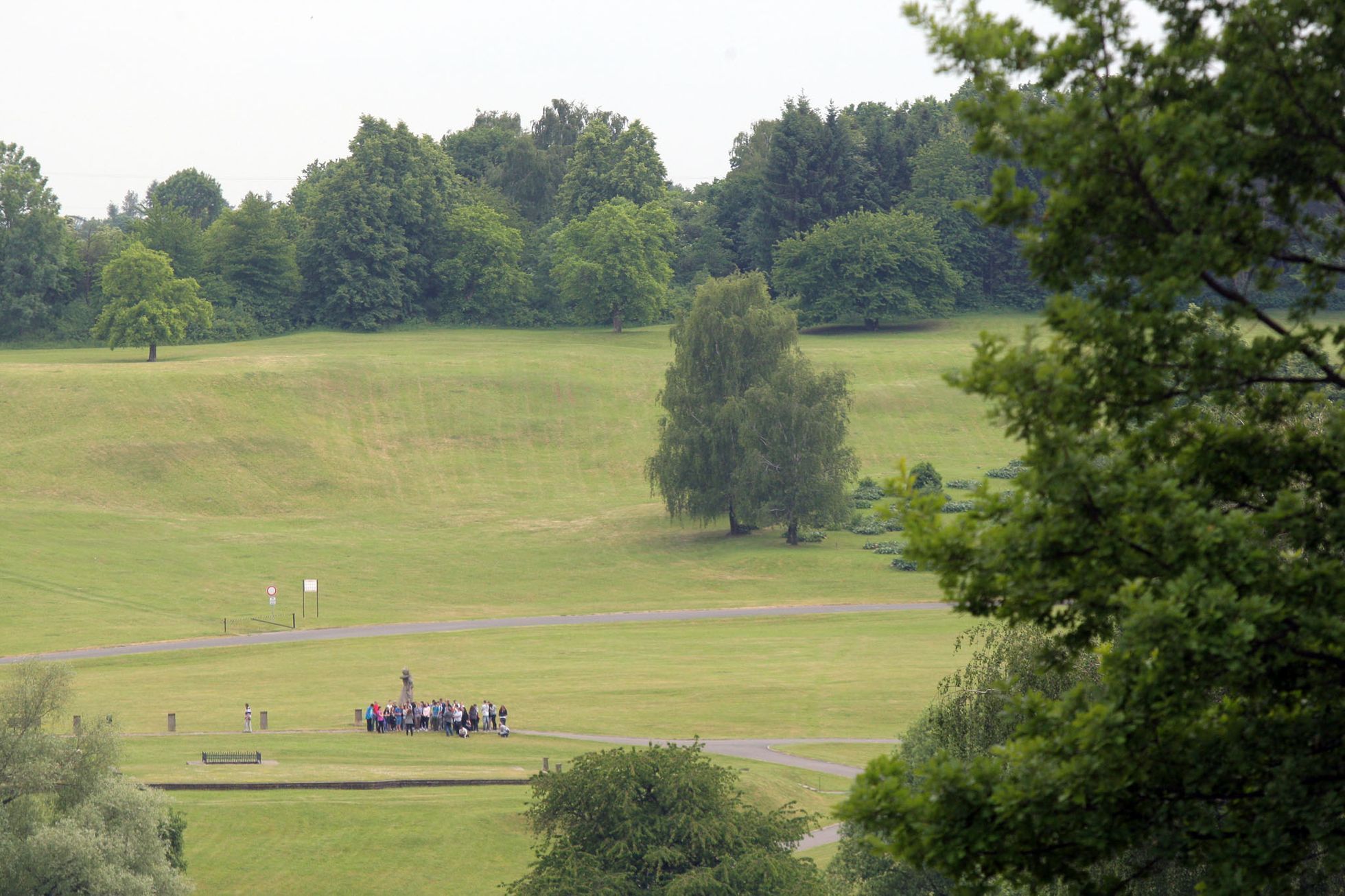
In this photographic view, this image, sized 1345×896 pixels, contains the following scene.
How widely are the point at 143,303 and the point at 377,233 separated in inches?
1120

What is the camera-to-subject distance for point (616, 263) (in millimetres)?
123938

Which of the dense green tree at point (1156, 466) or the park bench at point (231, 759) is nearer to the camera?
the dense green tree at point (1156, 466)

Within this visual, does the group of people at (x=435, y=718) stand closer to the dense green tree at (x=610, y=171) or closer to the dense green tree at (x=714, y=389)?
the dense green tree at (x=714, y=389)

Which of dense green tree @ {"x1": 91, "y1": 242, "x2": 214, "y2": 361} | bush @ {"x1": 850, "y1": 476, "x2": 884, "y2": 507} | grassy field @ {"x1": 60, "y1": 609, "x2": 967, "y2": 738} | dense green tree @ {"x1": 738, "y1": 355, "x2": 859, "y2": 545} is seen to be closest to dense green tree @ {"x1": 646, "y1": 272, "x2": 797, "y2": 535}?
dense green tree @ {"x1": 738, "y1": 355, "x2": 859, "y2": 545}

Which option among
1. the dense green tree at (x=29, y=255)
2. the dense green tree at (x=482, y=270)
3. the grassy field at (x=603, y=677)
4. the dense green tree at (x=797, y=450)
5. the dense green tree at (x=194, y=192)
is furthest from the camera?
the dense green tree at (x=194, y=192)

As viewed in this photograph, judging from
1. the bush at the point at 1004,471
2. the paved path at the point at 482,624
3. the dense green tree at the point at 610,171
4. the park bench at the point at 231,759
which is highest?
the dense green tree at the point at 610,171

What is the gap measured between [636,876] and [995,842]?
61.2ft

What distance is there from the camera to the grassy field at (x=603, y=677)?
1753 inches

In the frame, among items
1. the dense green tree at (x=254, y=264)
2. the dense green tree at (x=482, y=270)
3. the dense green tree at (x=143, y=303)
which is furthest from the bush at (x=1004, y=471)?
the dense green tree at (x=254, y=264)

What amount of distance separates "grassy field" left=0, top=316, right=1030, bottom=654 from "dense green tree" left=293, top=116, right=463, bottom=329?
8.93 m

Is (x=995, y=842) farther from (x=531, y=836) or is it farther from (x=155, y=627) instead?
(x=155, y=627)

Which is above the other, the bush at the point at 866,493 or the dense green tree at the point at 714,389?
the dense green tree at the point at 714,389

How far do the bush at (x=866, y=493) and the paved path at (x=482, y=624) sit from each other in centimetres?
1925

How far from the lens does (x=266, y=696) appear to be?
48.9 meters
